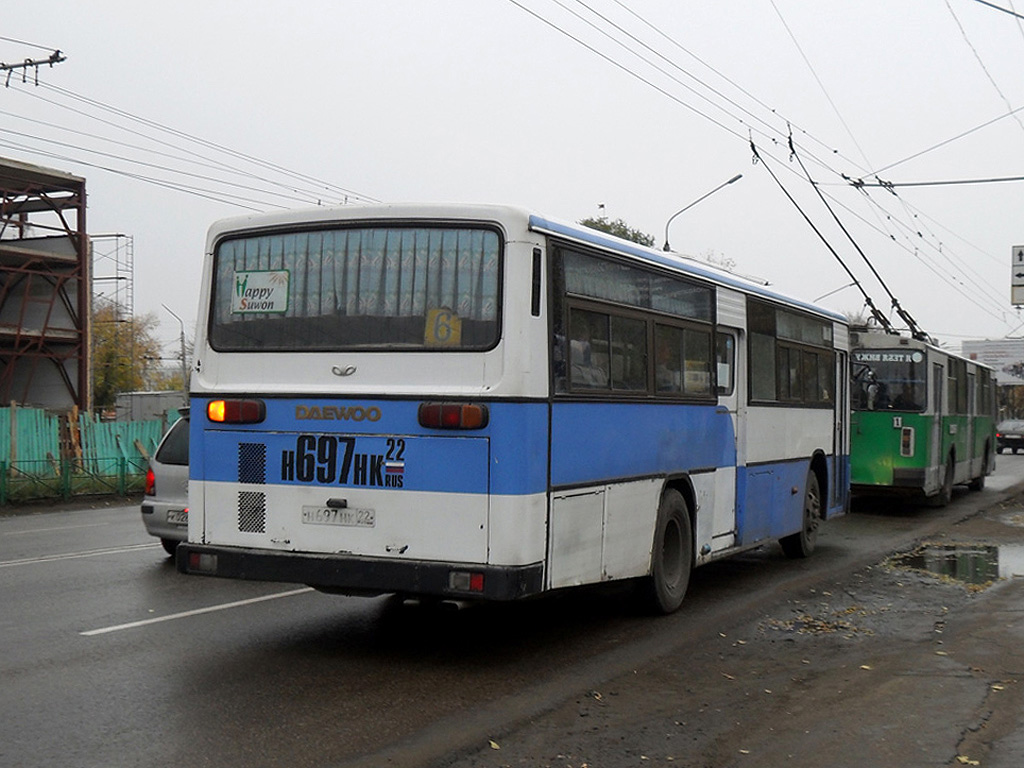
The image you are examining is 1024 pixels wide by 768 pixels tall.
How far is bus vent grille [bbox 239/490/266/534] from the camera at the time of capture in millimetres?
7984

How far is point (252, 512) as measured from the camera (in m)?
8.02

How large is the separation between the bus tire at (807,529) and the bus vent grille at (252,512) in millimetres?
7334

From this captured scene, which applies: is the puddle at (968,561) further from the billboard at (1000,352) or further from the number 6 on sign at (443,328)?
the billboard at (1000,352)

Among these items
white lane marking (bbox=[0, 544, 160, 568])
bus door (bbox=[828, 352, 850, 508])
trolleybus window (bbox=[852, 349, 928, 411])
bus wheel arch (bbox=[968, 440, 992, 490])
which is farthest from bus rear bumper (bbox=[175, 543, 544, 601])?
bus wheel arch (bbox=[968, 440, 992, 490])

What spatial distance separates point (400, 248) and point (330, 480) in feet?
5.19

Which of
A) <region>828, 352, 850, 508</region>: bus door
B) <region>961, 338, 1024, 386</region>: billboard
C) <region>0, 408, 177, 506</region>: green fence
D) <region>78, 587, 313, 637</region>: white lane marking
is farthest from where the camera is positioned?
<region>961, 338, 1024, 386</region>: billboard

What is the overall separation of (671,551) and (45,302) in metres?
37.1

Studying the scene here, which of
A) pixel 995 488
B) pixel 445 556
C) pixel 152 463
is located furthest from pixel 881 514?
pixel 445 556

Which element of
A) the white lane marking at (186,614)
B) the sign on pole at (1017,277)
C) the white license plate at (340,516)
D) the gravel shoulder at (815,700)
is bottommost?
the gravel shoulder at (815,700)

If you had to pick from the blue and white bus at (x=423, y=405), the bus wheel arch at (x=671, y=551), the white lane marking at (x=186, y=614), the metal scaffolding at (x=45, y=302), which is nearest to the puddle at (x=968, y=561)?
the bus wheel arch at (x=671, y=551)

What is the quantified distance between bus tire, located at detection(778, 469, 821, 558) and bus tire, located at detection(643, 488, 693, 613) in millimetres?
3895

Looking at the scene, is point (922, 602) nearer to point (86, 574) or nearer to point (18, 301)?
point (86, 574)

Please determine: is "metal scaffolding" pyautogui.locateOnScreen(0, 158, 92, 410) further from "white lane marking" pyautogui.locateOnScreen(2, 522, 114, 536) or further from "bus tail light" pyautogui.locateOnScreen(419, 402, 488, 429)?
"bus tail light" pyautogui.locateOnScreen(419, 402, 488, 429)

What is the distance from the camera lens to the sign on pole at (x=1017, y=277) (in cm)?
3516
